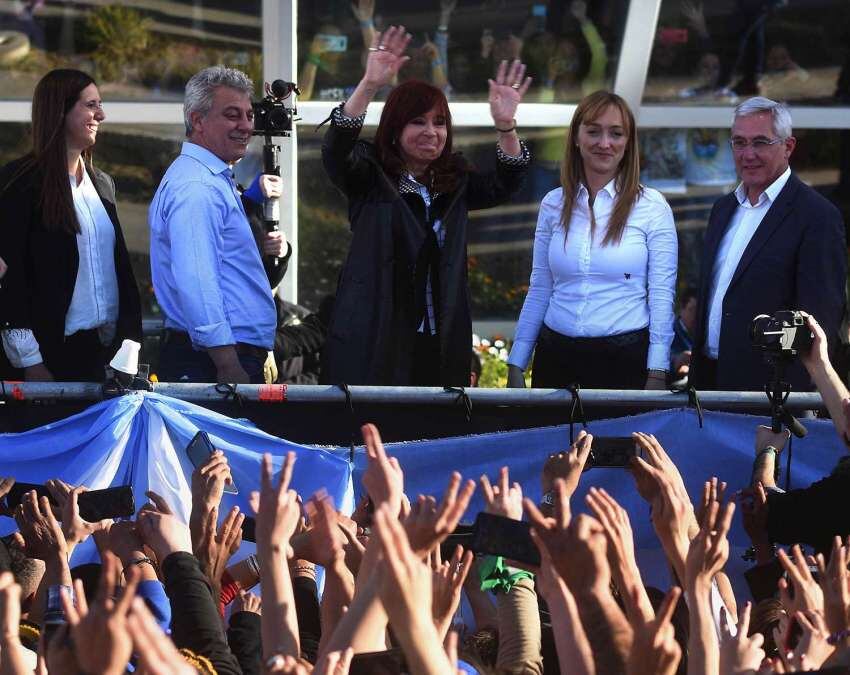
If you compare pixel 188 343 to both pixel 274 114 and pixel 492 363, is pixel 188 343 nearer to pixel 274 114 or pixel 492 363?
pixel 274 114

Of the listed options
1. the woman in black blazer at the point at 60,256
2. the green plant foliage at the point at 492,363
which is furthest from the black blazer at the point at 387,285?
the green plant foliage at the point at 492,363

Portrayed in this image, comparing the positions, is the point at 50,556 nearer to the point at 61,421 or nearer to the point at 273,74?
the point at 61,421

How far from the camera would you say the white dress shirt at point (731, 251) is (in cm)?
526

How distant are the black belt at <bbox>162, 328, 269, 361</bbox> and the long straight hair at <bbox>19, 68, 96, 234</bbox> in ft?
1.53

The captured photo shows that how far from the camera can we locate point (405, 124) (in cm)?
522

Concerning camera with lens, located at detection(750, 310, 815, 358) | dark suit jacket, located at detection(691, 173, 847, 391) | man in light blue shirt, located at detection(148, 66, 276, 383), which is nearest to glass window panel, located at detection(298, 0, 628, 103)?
man in light blue shirt, located at detection(148, 66, 276, 383)

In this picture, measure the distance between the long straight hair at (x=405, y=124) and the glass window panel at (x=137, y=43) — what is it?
335 centimetres

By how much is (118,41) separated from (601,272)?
4283mm

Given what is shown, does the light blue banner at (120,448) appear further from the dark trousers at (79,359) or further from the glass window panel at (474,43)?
the glass window panel at (474,43)

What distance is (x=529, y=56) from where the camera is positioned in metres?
8.70

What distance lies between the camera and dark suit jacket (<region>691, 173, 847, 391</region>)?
504 cm

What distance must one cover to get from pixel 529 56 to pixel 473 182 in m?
3.55

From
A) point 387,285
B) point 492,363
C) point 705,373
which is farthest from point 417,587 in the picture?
point 492,363

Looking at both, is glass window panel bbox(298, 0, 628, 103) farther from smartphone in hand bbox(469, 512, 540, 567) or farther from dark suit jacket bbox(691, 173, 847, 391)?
smartphone in hand bbox(469, 512, 540, 567)
